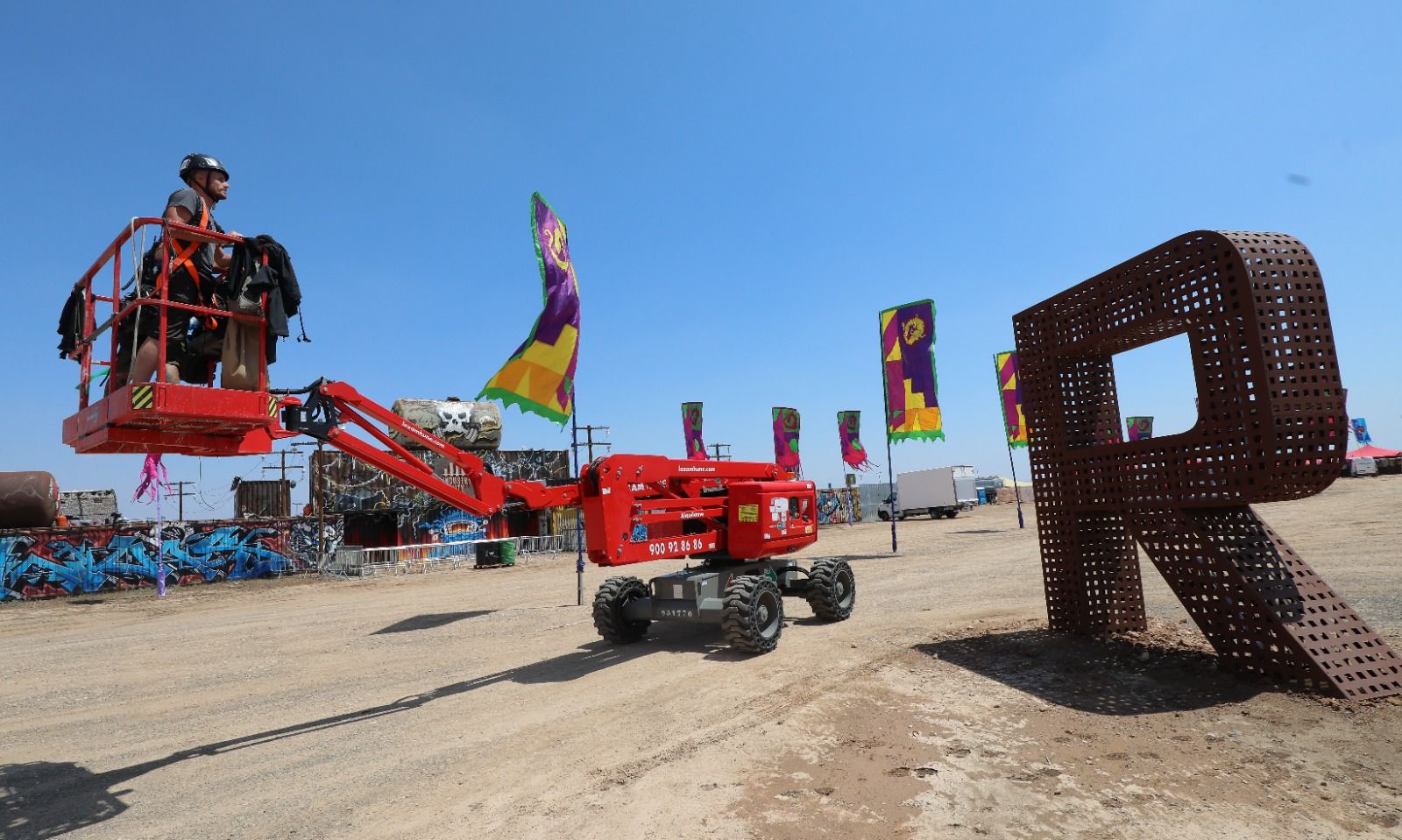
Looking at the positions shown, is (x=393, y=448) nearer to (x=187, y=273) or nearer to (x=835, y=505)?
(x=187, y=273)

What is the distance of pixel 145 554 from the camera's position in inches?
1030

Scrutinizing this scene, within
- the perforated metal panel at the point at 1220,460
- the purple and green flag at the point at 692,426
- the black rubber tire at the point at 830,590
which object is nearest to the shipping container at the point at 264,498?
the purple and green flag at the point at 692,426

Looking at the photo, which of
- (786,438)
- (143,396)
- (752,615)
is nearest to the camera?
(143,396)

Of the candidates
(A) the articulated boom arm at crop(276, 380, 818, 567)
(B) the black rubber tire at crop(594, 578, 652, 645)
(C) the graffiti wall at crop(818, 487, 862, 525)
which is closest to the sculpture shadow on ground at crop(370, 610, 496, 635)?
(B) the black rubber tire at crop(594, 578, 652, 645)

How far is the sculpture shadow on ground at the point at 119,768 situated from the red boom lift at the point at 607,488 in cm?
88

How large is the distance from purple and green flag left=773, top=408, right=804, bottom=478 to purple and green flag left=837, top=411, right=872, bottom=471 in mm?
3617

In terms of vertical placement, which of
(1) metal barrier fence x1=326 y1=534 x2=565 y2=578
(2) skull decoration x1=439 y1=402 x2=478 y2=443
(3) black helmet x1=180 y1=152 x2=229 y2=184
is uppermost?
→ (2) skull decoration x1=439 y1=402 x2=478 y2=443

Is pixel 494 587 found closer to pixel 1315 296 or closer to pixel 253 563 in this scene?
pixel 253 563

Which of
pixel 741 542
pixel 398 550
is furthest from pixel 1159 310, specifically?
pixel 398 550

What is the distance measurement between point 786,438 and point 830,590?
100 feet

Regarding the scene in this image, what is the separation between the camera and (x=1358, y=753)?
5852 mm

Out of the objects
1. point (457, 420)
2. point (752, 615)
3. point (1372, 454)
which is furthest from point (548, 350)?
point (1372, 454)

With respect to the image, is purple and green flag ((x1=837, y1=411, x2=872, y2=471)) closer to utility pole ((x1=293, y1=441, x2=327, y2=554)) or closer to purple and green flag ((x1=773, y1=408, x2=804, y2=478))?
purple and green flag ((x1=773, y1=408, x2=804, y2=478))

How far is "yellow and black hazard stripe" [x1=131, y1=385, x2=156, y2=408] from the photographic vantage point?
16.5 ft
